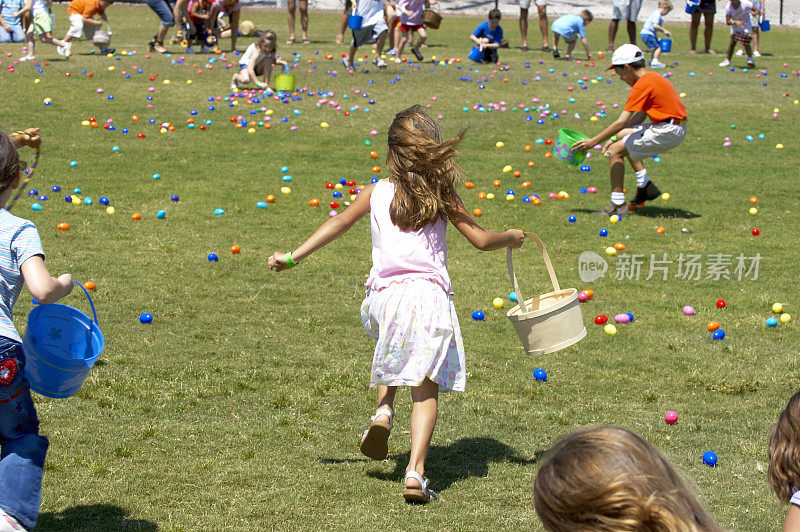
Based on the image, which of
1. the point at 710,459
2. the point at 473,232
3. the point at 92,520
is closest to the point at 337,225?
the point at 473,232

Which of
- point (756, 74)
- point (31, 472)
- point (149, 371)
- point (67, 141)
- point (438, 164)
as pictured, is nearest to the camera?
point (31, 472)

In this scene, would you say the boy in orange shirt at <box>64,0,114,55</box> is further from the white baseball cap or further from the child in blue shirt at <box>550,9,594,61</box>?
the white baseball cap

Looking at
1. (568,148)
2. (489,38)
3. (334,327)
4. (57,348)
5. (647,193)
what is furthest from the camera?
(489,38)

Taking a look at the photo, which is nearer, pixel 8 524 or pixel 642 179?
pixel 8 524

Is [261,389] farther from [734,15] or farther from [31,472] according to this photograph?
[734,15]

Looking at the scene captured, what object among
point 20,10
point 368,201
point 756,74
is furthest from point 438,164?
point 20,10

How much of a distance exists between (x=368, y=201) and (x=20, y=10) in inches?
738

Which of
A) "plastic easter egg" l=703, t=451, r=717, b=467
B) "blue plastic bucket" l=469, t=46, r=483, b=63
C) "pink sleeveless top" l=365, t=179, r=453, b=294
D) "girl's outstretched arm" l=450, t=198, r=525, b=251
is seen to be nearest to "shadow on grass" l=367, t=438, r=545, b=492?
"plastic easter egg" l=703, t=451, r=717, b=467

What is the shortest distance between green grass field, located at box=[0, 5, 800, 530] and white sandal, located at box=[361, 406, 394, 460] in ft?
0.56

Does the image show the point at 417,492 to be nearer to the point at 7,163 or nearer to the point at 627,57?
the point at 7,163

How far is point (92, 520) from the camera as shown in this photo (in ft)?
13.7

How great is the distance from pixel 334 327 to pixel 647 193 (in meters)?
4.97

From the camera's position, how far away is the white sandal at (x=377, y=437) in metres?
4.52

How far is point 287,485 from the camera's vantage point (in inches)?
180
